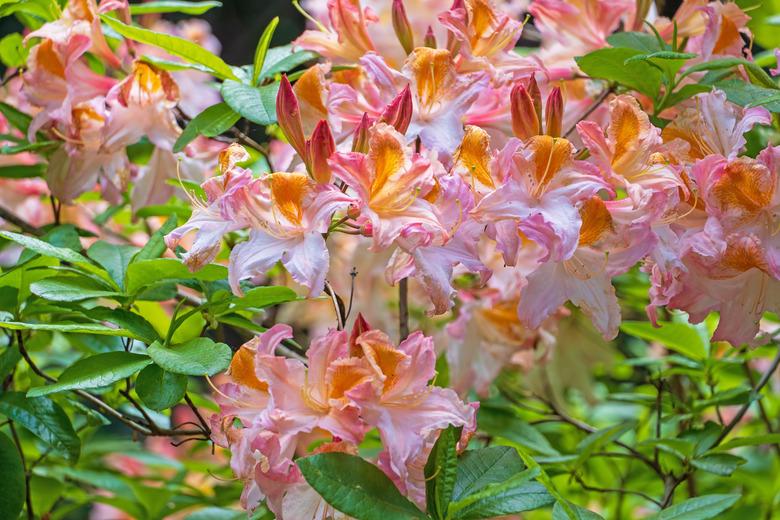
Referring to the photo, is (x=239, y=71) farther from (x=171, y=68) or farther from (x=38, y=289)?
(x=38, y=289)

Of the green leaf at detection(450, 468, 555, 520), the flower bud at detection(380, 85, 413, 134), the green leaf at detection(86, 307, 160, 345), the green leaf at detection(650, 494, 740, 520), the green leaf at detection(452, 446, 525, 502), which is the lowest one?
the green leaf at detection(650, 494, 740, 520)

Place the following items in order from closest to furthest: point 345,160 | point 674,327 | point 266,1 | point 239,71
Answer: point 345,160, point 239,71, point 674,327, point 266,1

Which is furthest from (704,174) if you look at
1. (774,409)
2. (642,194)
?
(774,409)

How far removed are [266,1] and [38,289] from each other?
2.81 meters

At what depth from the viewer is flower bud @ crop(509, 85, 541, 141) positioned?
729 millimetres

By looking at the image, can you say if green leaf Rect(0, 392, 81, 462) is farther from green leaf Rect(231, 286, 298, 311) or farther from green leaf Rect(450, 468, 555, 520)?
green leaf Rect(450, 468, 555, 520)

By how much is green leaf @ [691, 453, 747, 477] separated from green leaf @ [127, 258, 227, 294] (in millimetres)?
443

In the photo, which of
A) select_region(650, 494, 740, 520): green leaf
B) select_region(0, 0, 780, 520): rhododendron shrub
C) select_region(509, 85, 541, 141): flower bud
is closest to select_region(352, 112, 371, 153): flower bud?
select_region(0, 0, 780, 520): rhododendron shrub

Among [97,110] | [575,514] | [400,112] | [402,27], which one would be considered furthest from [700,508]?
[97,110]

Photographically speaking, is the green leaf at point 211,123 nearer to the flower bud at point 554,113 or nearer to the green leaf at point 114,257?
the green leaf at point 114,257

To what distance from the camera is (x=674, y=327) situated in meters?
1.05

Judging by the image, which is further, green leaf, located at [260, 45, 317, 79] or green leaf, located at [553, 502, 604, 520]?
green leaf, located at [260, 45, 317, 79]

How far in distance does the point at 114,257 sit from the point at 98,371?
164 millimetres

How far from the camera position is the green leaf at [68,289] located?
0.73 meters
